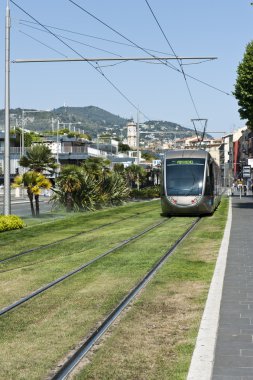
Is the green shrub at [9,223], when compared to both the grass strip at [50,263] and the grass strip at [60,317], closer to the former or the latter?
the grass strip at [50,263]

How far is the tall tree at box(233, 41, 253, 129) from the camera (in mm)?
37737

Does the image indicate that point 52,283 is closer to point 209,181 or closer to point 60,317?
point 60,317

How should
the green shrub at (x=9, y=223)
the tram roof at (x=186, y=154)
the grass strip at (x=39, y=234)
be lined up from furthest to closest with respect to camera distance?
the tram roof at (x=186, y=154), the green shrub at (x=9, y=223), the grass strip at (x=39, y=234)

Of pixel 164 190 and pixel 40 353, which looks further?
pixel 164 190

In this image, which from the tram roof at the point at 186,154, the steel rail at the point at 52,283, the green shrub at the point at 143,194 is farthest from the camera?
the green shrub at the point at 143,194

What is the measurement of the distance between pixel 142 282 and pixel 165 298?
148cm

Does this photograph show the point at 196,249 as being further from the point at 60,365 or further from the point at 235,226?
the point at 60,365

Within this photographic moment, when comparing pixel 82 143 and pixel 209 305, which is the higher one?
pixel 82 143

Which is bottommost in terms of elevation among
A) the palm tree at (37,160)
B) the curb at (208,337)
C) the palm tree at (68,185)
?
the curb at (208,337)


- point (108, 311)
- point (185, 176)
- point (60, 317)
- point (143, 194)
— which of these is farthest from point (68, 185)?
point (143, 194)

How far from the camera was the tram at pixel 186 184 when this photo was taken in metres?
28.2

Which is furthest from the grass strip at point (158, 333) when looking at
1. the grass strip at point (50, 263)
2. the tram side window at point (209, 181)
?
the tram side window at point (209, 181)

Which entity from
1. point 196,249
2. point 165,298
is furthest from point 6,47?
point 165,298

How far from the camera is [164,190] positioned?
28500 millimetres
